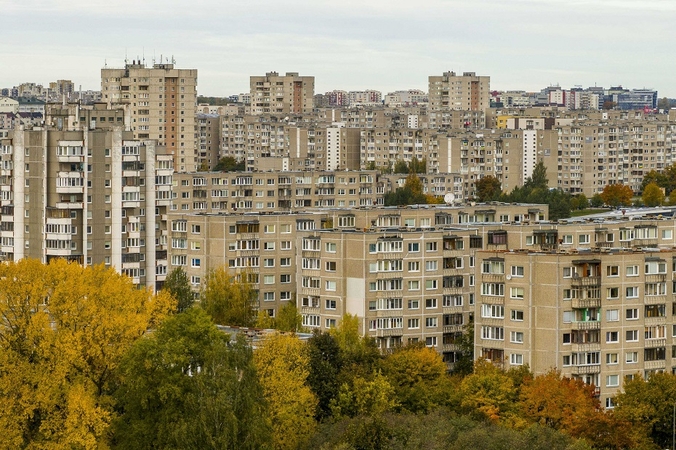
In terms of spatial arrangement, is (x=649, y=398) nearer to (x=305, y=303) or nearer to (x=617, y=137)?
(x=305, y=303)

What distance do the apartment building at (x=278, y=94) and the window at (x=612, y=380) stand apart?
4660 inches

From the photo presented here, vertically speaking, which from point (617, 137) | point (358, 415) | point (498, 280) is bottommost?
point (358, 415)

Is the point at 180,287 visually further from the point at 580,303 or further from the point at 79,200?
the point at 580,303

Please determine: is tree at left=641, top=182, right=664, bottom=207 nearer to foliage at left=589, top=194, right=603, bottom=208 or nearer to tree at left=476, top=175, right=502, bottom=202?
foliage at left=589, top=194, right=603, bottom=208

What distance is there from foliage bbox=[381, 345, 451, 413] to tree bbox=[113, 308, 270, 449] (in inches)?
218

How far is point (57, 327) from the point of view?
3869cm

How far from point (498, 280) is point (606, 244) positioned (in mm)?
10656

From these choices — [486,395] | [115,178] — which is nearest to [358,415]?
[486,395]

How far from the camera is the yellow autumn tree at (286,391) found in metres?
37.2

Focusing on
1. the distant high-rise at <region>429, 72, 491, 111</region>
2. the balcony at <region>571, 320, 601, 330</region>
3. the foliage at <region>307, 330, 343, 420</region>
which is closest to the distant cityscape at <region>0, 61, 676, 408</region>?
the balcony at <region>571, 320, 601, 330</region>

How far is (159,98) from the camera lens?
110 meters

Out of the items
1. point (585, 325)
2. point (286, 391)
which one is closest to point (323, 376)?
point (286, 391)

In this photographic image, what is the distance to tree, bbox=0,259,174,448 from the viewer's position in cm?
3622

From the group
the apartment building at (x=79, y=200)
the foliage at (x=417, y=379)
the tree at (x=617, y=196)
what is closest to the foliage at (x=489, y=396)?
the foliage at (x=417, y=379)
